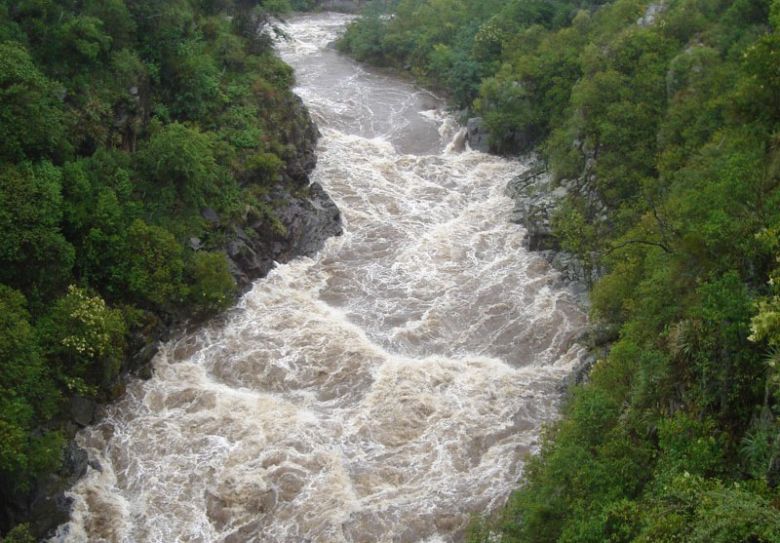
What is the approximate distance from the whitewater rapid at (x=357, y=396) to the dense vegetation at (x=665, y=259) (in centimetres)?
261

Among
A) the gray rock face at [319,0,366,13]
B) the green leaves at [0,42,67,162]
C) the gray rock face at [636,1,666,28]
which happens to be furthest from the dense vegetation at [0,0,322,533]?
the gray rock face at [319,0,366,13]

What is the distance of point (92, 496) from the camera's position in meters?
→ 20.5

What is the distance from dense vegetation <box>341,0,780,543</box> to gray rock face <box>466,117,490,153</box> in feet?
3.13

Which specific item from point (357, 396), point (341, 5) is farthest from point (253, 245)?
point (341, 5)

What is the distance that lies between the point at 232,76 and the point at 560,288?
19721mm

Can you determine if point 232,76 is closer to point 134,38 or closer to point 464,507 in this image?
point 134,38

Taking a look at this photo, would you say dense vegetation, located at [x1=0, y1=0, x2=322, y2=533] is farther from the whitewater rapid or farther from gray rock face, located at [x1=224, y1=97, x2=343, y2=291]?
the whitewater rapid

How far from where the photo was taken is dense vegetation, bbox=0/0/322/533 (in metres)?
21.8

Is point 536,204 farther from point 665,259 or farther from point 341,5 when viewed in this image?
point 341,5

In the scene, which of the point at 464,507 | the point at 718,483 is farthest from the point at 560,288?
the point at 718,483

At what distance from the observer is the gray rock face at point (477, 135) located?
42.5 m

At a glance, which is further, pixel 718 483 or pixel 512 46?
pixel 512 46

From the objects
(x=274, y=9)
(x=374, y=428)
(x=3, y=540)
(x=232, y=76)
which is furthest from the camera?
(x=274, y=9)

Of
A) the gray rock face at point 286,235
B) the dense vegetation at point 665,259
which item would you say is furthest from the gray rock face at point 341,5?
the gray rock face at point 286,235
